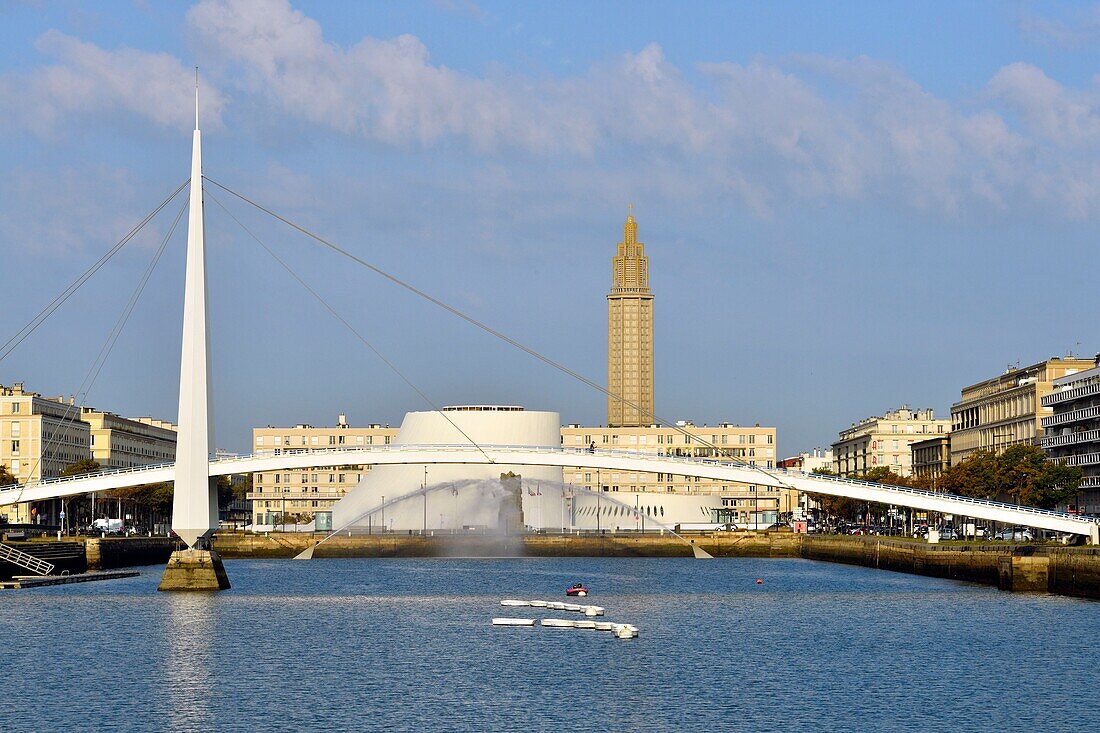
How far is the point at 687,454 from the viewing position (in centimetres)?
17425

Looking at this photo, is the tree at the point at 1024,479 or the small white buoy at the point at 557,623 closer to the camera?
the small white buoy at the point at 557,623

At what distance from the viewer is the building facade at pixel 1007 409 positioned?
4813 inches

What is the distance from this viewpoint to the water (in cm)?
3525

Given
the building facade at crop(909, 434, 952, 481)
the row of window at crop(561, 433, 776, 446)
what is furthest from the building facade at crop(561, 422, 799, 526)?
the building facade at crop(909, 434, 952, 481)

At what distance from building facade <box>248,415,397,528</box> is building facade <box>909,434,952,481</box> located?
5446cm

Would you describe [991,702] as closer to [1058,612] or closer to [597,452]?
[1058,612]

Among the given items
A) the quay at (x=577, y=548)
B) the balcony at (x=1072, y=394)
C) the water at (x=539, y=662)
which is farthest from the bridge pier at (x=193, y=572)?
the balcony at (x=1072, y=394)

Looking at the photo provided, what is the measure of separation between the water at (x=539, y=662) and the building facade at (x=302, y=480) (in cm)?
10400

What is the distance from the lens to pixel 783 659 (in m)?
45.2

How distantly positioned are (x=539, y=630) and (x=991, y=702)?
1881 centimetres

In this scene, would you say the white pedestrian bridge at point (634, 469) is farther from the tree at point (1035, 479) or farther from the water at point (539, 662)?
the tree at point (1035, 479)

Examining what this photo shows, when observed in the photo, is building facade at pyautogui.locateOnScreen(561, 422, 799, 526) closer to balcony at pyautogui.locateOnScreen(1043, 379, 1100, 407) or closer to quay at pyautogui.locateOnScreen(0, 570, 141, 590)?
balcony at pyautogui.locateOnScreen(1043, 379, 1100, 407)

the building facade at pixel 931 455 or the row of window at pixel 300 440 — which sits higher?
the row of window at pixel 300 440

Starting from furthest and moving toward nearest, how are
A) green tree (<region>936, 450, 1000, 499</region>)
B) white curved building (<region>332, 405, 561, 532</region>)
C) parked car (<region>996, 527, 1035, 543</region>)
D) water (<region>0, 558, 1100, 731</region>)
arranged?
white curved building (<region>332, 405, 561, 532</region>) → parked car (<region>996, 527, 1035, 543</region>) → green tree (<region>936, 450, 1000, 499</region>) → water (<region>0, 558, 1100, 731</region>)
